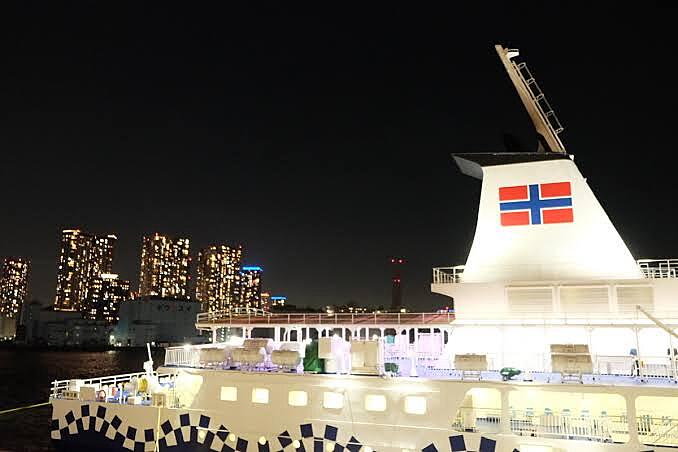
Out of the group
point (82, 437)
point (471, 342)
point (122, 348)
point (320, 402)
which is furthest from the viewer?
point (122, 348)

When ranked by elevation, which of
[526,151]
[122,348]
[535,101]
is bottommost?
Answer: [122,348]

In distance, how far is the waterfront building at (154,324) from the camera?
12875 cm

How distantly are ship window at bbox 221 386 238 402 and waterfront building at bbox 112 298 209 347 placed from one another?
11957cm

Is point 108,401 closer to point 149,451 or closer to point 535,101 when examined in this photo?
point 149,451

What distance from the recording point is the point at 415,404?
13.9 meters

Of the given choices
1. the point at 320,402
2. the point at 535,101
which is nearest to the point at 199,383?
the point at 320,402

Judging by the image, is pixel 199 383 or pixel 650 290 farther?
pixel 199 383

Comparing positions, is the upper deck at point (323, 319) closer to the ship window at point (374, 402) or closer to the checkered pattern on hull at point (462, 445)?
the ship window at point (374, 402)

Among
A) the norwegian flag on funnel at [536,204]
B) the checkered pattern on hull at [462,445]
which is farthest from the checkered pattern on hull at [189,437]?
the norwegian flag on funnel at [536,204]

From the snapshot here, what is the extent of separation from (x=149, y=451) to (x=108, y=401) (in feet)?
7.89

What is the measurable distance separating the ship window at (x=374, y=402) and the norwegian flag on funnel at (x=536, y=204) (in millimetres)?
6884

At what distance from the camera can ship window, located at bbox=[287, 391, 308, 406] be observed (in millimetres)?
14930

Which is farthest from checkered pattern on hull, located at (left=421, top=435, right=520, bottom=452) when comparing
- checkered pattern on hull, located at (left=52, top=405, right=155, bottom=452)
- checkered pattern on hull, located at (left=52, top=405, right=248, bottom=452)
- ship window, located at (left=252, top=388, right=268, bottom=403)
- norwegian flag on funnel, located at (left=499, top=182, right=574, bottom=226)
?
checkered pattern on hull, located at (left=52, top=405, right=155, bottom=452)

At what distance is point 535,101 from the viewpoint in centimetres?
1755
